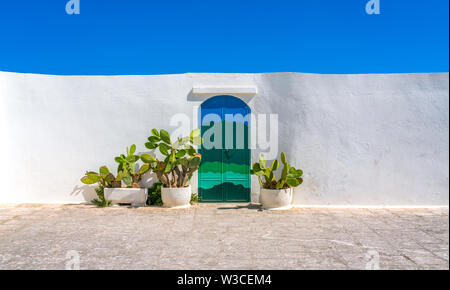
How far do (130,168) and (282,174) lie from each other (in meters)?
2.92

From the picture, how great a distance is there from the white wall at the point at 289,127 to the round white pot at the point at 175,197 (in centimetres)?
123

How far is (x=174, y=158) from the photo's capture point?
6.50m

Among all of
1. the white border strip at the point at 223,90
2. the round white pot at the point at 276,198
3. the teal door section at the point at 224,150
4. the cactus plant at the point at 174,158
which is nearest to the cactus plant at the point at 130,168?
the cactus plant at the point at 174,158

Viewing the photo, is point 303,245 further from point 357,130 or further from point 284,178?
point 357,130

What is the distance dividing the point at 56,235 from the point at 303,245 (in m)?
3.30

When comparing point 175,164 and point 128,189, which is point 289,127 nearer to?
point 175,164

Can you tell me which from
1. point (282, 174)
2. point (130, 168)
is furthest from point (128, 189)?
point (282, 174)

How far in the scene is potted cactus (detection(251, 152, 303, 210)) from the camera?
6.45 meters

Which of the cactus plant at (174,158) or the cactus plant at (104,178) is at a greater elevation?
the cactus plant at (174,158)

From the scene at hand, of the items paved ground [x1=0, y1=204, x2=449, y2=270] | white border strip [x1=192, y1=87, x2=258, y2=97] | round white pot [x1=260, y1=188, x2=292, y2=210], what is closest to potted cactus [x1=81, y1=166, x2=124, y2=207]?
paved ground [x1=0, y1=204, x2=449, y2=270]

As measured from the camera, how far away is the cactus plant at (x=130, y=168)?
6699 mm

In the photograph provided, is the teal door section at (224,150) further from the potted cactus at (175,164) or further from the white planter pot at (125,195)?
the white planter pot at (125,195)
